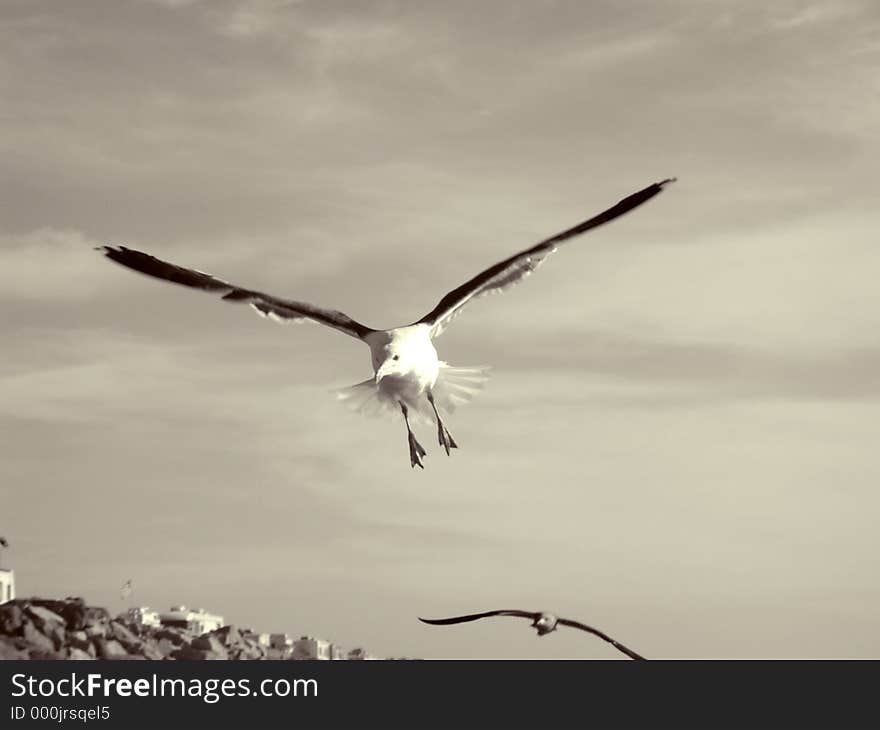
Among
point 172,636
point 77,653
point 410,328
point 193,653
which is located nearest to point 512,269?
point 410,328

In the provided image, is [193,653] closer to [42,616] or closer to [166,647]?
[166,647]

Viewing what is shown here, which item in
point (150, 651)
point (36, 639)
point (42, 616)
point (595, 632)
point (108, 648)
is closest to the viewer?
point (595, 632)

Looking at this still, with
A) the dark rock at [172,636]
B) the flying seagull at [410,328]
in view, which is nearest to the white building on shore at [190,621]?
the dark rock at [172,636]

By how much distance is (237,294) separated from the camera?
Answer: 33.6 metres

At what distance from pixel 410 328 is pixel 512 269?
2.47 m

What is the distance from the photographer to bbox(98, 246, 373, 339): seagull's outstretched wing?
3331cm

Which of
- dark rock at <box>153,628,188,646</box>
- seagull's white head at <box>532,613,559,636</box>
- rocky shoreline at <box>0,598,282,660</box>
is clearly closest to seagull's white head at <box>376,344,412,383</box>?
seagull's white head at <box>532,613,559,636</box>

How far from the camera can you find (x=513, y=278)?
3472 cm
